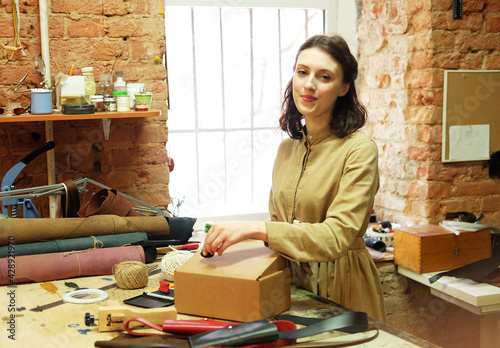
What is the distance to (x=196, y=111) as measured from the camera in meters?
3.11

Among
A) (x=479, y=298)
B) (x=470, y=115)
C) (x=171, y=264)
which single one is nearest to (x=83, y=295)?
(x=171, y=264)

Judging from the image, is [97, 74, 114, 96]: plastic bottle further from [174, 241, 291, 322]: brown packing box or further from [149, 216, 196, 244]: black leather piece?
[174, 241, 291, 322]: brown packing box

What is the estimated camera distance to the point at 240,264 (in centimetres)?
150

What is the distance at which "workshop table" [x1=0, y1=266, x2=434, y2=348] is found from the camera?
1.37 metres

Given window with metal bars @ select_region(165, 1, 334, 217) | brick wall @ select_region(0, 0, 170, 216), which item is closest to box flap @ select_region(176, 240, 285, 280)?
brick wall @ select_region(0, 0, 170, 216)

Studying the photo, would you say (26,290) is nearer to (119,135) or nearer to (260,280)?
(260,280)

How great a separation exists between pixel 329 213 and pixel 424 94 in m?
1.58

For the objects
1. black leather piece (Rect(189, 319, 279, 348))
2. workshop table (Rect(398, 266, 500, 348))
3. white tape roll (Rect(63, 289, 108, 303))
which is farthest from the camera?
workshop table (Rect(398, 266, 500, 348))

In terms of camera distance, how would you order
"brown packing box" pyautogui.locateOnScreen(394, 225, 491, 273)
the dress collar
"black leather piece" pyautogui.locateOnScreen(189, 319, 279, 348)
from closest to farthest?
"black leather piece" pyautogui.locateOnScreen(189, 319, 279, 348)
the dress collar
"brown packing box" pyautogui.locateOnScreen(394, 225, 491, 273)

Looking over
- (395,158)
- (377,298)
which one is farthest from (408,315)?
(377,298)

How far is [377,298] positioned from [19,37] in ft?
6.37

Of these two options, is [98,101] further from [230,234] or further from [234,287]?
[234,287]

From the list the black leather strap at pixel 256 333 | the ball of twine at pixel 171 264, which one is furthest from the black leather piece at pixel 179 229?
the black leather strap at pixel 256 333

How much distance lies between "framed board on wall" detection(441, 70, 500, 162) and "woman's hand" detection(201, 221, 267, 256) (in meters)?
1.76
